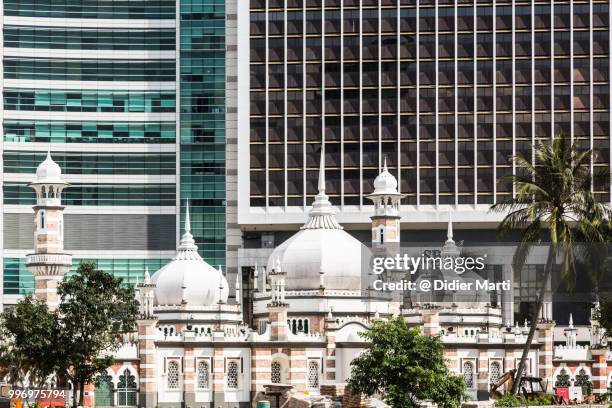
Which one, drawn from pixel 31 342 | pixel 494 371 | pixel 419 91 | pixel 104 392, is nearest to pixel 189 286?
pixel 104 392

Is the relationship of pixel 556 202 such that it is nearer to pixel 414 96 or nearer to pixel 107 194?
pixel 414 96

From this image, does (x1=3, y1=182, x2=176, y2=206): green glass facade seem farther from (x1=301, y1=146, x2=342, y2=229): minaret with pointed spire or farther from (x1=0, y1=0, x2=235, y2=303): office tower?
(x1=301, y1=146, x2=342, y2=229): minaret with pointed spire

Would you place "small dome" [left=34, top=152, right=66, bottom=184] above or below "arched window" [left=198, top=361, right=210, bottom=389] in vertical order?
above

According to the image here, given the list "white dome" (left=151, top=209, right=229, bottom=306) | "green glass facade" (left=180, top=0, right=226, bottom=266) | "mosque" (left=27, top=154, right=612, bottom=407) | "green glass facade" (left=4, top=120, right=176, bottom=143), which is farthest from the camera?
"green glass facade" (left=180, top=0, right=226, bottom=266)

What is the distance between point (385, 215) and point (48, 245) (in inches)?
1052

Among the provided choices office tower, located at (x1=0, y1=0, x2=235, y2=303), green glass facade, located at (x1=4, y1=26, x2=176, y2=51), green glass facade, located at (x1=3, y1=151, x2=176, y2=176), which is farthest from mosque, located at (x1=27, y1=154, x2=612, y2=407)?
green glass facade, located at (x1=4, y1=26, x2=176, y2=51)

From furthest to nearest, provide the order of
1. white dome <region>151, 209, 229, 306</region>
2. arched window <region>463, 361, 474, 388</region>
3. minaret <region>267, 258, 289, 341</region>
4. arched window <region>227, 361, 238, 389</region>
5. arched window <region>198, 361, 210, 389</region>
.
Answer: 1. white dome <region>151, 209, 229, 306</region>
2. arched window <region>463, 361, 474, 388</region>
3. arched window <region>227, 361, 238, 389</region>
4. arched window <region>198, 361, 210, 389</region>
5. minaret <region>267, 258, 289, 341</region>

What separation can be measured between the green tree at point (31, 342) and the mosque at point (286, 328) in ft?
29.6

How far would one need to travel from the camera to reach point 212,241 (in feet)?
547

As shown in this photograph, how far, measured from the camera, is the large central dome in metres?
127

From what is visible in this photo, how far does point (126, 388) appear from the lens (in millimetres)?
119812

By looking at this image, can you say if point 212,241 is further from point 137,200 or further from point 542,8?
point 542,8

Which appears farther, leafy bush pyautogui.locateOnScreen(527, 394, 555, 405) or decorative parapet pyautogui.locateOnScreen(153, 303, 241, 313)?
decorative parapet pyautogui.locateOnScreen(153, 303, 241, 313)

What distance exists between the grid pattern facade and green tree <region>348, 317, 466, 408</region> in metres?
63.2
